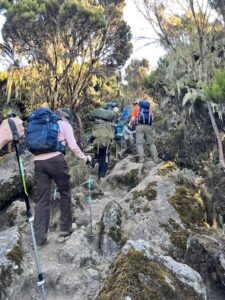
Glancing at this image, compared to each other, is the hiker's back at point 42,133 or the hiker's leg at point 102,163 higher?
the hiker's back at point 42,133

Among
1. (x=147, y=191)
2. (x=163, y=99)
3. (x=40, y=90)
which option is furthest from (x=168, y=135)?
(x=147, y=191)

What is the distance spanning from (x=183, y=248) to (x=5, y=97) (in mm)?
10039

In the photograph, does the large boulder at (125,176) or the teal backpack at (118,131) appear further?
the teal backpack at (118,131)

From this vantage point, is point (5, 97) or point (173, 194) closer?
point (173, 194)

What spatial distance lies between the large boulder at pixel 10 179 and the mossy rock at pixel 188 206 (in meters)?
2.85

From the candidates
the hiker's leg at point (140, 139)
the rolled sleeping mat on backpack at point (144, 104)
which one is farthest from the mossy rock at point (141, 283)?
the hiker's leg at point (140, 139)

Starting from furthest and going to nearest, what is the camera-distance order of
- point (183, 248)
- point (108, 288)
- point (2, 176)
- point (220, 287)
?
point (2, 176)
point (183, 248)
point (220, 287)
point (108, 288)

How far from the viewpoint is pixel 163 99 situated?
42.7 feet

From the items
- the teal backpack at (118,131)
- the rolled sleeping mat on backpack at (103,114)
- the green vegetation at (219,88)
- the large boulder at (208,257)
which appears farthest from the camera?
the teal backpack at (118,131)

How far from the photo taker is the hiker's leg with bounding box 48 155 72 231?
5.61m

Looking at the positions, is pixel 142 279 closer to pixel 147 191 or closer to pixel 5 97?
A: pixel 147 191

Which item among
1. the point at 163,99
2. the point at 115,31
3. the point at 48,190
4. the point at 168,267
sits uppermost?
the point at 115,31

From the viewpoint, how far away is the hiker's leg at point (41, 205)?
5.60m

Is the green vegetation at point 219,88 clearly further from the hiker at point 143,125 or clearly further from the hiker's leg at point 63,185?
the hiker's leg at point 63,185
